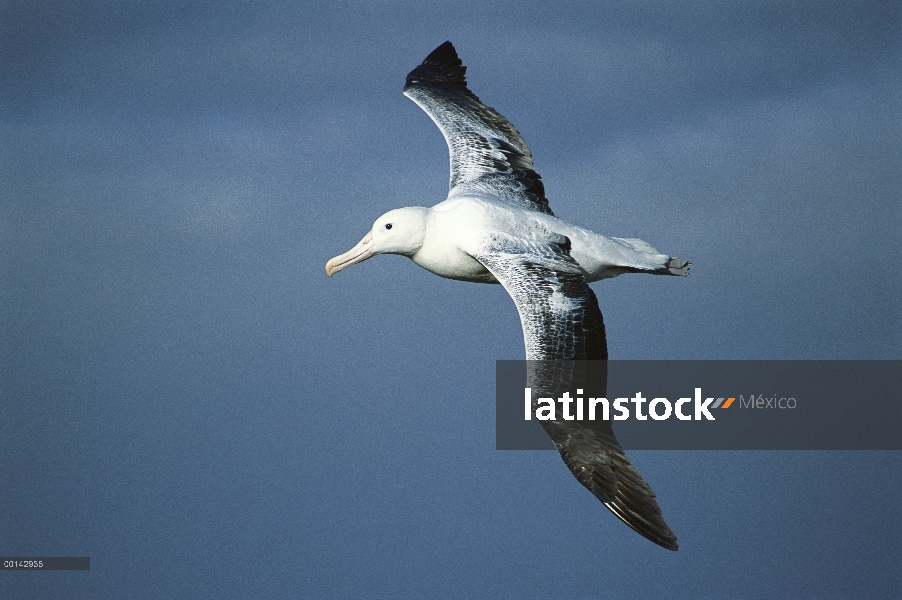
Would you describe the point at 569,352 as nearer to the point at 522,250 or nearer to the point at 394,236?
the point at 522,250

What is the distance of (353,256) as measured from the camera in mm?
14125

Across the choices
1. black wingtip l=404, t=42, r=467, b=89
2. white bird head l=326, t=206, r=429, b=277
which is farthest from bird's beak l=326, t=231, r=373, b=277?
black wingtip l=404, t=42, r=467, b=89

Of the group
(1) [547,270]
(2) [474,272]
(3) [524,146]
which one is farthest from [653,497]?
(3) [524,146]

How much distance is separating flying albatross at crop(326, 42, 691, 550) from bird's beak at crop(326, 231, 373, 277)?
0.5 inches

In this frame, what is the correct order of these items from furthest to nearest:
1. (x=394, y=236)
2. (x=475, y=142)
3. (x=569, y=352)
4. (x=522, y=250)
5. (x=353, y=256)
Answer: (x=475, y=142), (x=353, y=256), (x=394, y=236), (x=522, y=250), (x=569, y=352)

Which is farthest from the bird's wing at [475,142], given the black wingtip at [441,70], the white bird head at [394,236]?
the white bird head at [394,236]

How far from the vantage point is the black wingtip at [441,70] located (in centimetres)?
1684

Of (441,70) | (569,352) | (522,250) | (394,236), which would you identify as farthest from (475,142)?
(569,352)

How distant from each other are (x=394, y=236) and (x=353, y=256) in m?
0.65

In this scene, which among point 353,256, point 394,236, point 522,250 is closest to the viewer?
point 522,250

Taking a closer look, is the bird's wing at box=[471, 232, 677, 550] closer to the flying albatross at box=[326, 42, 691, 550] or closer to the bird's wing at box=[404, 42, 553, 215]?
the flying albatross at box=[326, 42, 691, 550]

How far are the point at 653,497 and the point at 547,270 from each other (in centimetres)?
272

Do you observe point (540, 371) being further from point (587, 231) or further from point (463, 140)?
point (463, 140)

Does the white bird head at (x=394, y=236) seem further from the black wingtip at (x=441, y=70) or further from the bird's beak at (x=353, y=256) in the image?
the black wingtip at (x=441, y=70)
